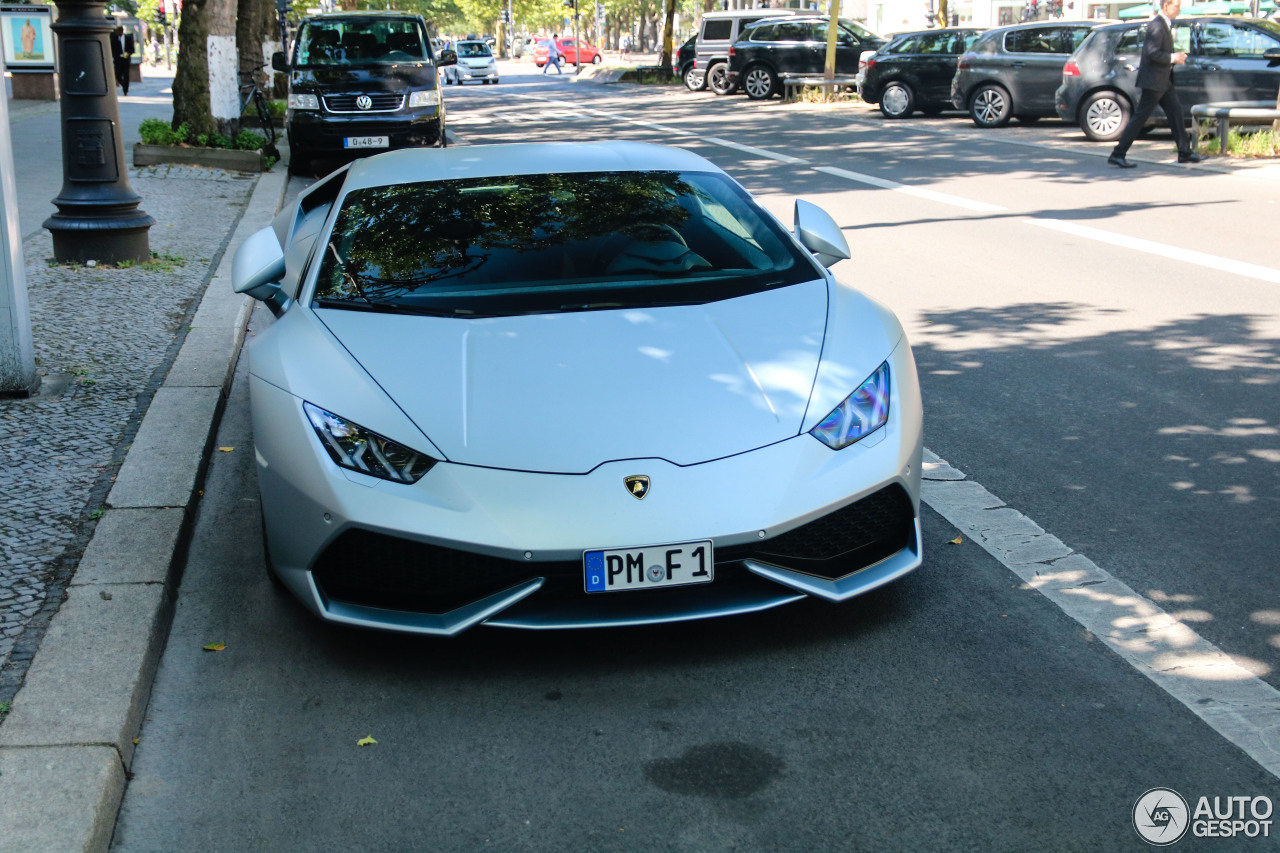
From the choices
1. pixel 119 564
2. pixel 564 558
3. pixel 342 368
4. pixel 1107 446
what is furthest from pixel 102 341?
pixel 1107 446

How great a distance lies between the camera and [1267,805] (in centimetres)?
279

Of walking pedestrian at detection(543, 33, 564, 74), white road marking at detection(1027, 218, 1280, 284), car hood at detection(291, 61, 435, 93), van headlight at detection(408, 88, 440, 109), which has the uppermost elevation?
walking pedestrian at detection(543, 33, 564, 74)

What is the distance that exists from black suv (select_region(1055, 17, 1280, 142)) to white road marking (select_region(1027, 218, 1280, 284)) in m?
8.10

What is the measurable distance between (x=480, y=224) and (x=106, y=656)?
6.26ft

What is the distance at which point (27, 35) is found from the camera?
2788 centimetres

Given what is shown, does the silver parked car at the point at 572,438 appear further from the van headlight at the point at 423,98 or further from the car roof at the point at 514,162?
the van headlight at the point at 423,98

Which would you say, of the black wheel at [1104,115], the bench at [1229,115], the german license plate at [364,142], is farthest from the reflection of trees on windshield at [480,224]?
the black wheel at [1104,115]

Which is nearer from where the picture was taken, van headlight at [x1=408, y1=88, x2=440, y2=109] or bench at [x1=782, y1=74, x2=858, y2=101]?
van headlight at [x1=408, y1=88, x2=440, y2=109]

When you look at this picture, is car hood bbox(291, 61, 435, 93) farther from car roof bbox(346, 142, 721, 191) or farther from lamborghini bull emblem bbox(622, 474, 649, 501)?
lamborghini bull emblem bbox(622, 474, 649, 501)

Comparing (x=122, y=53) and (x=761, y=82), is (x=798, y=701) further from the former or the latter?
(x=761, y=82)

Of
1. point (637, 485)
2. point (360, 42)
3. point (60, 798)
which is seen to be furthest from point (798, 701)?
point (360, 42)

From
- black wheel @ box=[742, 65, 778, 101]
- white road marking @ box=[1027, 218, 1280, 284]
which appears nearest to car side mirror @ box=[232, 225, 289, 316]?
white road marking @ box=[1027, 218, 1280, 284]

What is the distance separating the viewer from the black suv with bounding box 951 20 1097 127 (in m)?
21.9

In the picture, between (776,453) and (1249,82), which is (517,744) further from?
(1249,82)
